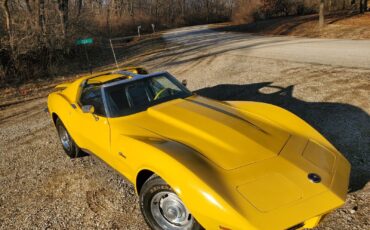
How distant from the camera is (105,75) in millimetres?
5719

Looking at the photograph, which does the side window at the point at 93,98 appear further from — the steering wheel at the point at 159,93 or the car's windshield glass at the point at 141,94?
the steering wheel at the point at 159,93

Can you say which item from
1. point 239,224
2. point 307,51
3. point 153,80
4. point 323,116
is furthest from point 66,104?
point 307,51

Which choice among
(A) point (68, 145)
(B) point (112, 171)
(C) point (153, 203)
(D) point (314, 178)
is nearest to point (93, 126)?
(B) point (112, 171)

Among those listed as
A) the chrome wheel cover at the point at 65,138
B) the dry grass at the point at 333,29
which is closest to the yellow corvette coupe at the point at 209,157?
the chrome wheel cover at the point at 65,138

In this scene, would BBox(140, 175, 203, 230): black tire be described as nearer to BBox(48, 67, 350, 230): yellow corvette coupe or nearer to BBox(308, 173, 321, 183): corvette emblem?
BBox(48, 67, 350, 230): yellow corvette coupe

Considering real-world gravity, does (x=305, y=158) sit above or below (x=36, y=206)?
above

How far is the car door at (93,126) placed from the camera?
3917 millimetres

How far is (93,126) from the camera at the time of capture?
13.7 feet

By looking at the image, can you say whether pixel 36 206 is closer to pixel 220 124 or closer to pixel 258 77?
pixel 220 124

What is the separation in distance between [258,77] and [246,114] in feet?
19.0

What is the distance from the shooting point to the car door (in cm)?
392

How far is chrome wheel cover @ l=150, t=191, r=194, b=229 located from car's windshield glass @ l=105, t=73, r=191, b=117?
1.38 meters

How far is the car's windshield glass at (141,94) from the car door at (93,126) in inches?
7.3

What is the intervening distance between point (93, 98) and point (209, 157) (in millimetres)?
2353
